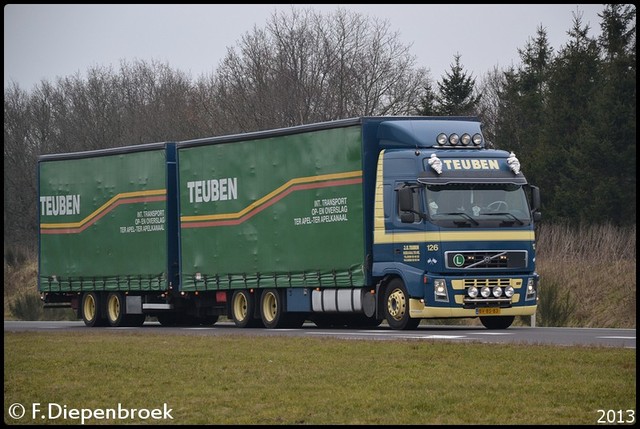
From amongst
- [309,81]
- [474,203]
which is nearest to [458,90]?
[309,81]

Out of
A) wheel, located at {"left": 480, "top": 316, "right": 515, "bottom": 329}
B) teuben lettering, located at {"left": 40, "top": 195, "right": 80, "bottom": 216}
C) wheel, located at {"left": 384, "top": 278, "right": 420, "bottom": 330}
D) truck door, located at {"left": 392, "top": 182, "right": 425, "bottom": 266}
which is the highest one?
teuben lettering, located at {"left": 40, "top": 195, "right": 80, "bottom": 216}

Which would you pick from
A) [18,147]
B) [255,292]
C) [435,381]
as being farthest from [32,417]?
[18,147]

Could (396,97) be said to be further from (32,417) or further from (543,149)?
(32,417)

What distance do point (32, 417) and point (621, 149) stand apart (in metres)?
50.3

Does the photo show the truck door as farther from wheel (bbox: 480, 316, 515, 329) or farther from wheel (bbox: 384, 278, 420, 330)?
wheel (bbox: 480, 316, 515, 329)

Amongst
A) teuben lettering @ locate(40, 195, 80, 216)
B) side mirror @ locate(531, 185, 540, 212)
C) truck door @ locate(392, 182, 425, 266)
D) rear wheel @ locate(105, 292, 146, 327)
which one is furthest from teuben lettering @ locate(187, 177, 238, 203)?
side mirror @ locate(531, 185, 540, 212)

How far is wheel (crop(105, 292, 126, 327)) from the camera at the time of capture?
34.4m

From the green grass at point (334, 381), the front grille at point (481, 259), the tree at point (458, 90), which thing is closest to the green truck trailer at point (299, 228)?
the front grille at point (481, 259)

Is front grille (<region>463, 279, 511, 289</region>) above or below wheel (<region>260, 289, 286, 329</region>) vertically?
above

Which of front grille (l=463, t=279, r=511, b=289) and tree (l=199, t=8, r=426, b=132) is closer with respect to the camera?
front grille (l=463, t=279, r=511, b=289)

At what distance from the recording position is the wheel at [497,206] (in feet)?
88.3

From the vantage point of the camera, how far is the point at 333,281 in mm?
28703

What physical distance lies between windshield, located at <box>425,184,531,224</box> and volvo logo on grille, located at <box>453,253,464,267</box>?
68 centimetres

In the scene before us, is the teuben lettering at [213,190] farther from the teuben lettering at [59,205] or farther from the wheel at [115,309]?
the teuben lettering at [59,205]
